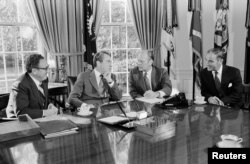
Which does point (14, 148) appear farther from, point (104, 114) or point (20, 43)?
point (20, 43)

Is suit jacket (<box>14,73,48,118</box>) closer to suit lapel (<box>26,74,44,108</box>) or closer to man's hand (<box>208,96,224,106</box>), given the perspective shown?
suit lapel (<box>26,74,44,108</box>)

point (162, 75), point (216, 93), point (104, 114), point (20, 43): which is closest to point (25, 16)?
point (20, 43)

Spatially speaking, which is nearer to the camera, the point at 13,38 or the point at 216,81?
the point at 216,81

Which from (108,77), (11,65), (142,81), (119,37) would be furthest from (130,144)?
(119,37)

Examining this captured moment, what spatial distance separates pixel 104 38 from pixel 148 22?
79cm

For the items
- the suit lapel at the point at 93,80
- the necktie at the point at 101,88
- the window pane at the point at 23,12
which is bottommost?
the necktie at the point at 101,88

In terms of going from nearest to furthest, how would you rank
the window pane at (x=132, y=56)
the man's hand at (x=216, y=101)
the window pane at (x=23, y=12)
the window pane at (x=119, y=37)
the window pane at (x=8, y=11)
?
the man's hand at (x=216, y=101) < the window pane at (x=8, y=11) < the window pane at (x=23, y=12) < the window pane at (x=119, y=37) < the window pane at (x=132, y=56)

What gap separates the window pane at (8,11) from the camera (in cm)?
385

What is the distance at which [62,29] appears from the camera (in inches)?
161

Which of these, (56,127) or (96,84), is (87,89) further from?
(56,127)

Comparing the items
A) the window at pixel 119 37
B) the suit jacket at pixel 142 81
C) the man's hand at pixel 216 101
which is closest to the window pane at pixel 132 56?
the window at pixel 119 37

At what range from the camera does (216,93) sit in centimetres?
293

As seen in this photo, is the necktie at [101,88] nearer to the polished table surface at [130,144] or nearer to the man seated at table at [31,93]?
the man seated at table at [31,93]

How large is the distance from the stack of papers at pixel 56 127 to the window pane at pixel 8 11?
2585 millimetres
